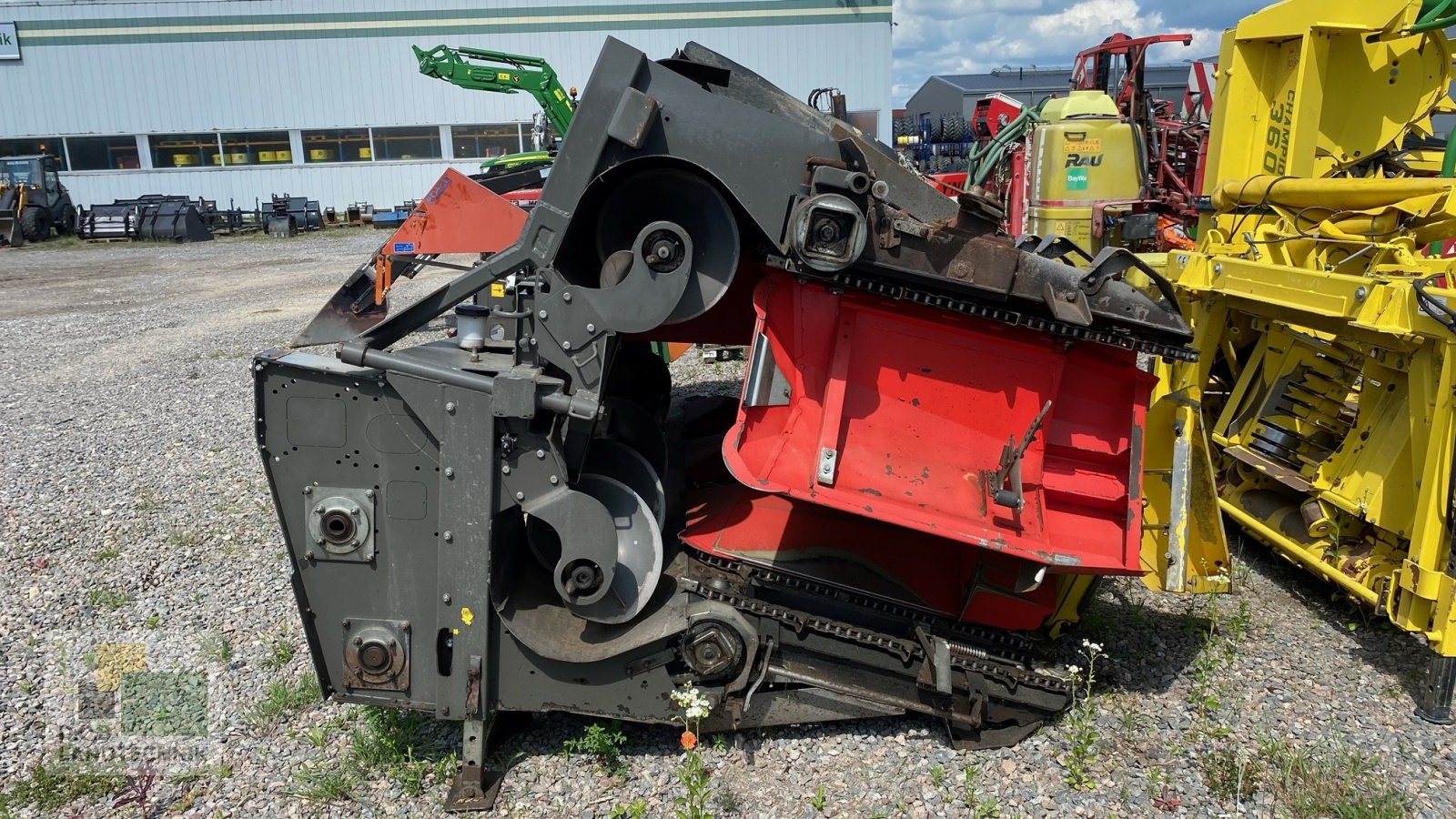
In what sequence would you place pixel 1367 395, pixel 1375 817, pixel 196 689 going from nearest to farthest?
pixel 1375 817 < pixel 196 689 < pixel 1367 395

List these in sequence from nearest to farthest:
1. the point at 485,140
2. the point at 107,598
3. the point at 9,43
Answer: the point at 107,598 → the point at 9,43 → the point at 485,140

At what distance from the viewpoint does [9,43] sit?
31500 millimetres

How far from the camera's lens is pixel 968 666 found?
3527 millimetres

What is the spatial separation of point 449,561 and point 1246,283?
4.23 metres

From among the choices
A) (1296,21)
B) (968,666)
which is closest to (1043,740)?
(968,666)

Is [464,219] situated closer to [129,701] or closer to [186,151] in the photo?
[129,701]

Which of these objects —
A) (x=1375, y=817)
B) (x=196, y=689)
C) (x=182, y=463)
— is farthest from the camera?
(x=182, y=463)

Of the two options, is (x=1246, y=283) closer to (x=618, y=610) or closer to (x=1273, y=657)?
(x=1273, y=657)

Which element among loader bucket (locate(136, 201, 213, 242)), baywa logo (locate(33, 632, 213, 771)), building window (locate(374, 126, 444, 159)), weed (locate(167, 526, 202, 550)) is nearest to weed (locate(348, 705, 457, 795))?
baywa logo (locate(33, 632, 213, 771))

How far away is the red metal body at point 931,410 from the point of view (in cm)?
324

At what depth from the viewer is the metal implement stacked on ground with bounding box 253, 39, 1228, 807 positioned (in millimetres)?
3119

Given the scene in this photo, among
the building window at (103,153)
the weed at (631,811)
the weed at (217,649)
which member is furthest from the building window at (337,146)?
the weed at (631,811)

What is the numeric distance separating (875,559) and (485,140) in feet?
104

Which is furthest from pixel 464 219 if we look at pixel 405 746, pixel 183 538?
pixel 405 746
